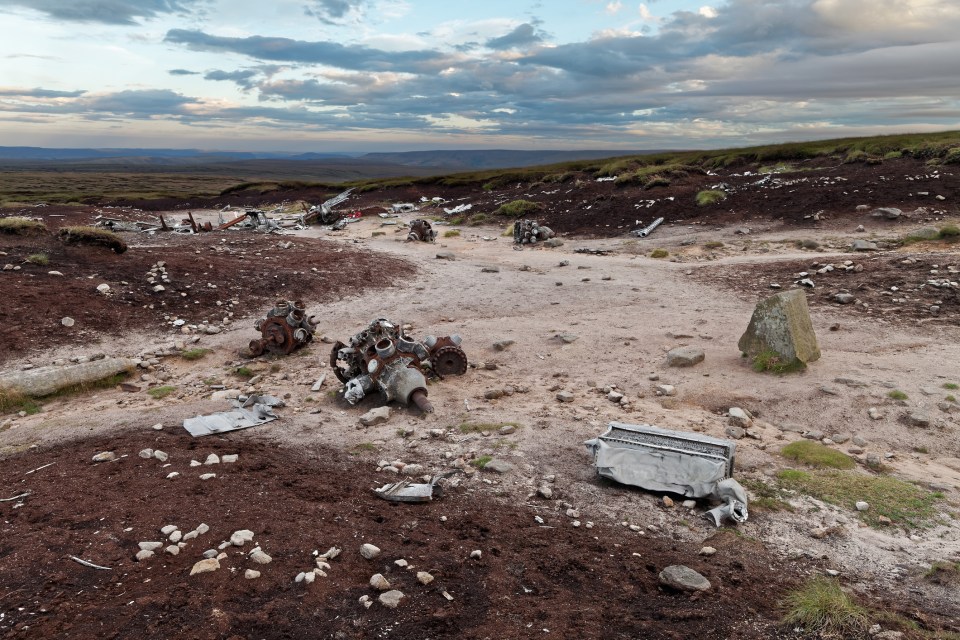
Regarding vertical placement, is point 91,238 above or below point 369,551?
above

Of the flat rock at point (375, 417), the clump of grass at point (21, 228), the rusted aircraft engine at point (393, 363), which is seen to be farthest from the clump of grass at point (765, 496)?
the clump of grass at point (21, 228)

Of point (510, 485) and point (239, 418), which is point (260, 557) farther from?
point (239, 418)

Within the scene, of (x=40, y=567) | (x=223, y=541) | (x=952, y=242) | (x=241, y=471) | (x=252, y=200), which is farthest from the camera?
(x=252, y=200)

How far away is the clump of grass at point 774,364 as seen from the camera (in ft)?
25.8

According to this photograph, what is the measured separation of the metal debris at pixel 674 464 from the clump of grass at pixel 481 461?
106 centimetres

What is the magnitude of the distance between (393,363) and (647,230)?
15.4m

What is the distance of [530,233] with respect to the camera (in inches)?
851

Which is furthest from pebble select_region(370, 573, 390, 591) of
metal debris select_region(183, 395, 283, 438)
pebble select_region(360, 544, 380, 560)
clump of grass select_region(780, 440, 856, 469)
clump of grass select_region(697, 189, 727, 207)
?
clump of grass select_region(697, 189, 727, 207)

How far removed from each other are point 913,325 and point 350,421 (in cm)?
919

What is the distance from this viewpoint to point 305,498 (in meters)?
5.21

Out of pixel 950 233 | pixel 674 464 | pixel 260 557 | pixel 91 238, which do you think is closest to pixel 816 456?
pixel 674 464

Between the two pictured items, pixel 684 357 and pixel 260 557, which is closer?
pixel 260 557

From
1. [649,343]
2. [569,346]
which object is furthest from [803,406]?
[569,346]

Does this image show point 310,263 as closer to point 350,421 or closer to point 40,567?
point 350,421
